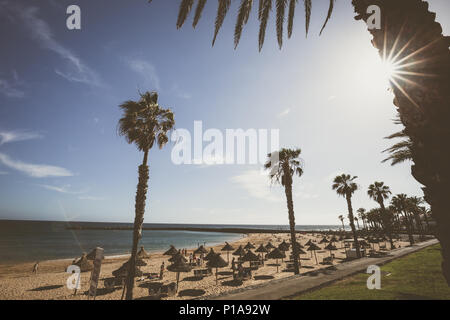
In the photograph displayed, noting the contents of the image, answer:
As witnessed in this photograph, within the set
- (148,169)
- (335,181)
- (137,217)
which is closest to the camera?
(137,217)

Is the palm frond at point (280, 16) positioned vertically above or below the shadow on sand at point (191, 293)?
above

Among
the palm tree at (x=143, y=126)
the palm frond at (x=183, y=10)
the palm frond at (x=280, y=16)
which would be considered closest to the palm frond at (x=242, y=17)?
the palm frond at (x=280, y=16)

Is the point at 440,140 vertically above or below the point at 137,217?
above

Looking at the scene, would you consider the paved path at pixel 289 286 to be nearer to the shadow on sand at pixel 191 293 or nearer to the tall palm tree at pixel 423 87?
the tall palm tree at pixel 423 87

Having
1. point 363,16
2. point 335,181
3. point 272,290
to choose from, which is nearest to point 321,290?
point 272,290

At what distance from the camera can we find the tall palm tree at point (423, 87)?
371cm

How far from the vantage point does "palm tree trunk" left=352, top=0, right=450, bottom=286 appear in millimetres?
3699

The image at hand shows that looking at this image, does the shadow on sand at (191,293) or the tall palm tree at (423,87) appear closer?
the tall palm tree at (423,87)

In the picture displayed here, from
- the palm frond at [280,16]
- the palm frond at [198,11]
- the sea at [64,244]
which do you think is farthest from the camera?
the sea at [64,244]

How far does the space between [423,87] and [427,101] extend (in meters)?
0.30

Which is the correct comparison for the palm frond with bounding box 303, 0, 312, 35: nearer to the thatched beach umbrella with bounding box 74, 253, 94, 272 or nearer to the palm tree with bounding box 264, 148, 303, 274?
the palm tree with bounding box 264, 148, 303, 274

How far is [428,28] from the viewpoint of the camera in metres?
4.12

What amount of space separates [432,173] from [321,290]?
8.02 m
